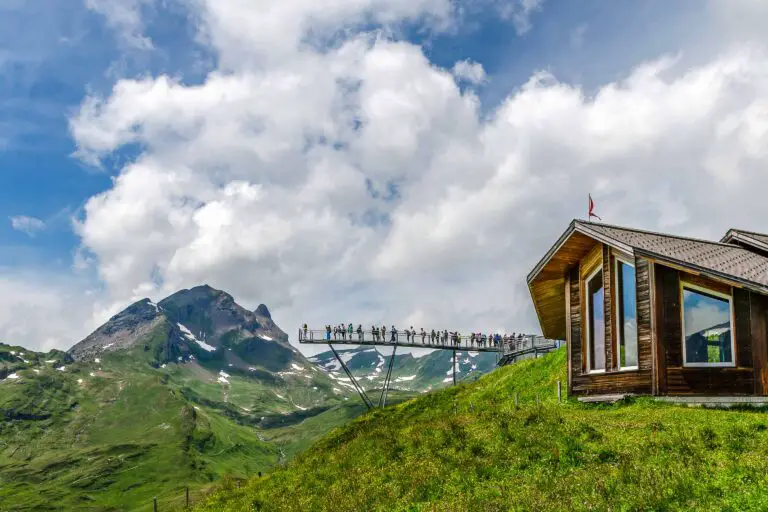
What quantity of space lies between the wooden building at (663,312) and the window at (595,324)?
4cm

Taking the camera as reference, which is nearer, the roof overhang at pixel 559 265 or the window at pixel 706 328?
the window at pixel 706 328

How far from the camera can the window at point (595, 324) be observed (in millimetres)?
25375

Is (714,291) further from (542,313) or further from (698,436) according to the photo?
(542,313)

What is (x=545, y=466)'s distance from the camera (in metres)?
15.8

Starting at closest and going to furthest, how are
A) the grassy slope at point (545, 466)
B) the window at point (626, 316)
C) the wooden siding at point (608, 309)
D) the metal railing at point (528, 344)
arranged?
the grassy slope at point (545, 466), the window at point (626, 316), the wooden siding at point (608, 309), the metal railing at point (528, 344)

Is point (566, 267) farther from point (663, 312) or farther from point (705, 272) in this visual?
point (705, 272)

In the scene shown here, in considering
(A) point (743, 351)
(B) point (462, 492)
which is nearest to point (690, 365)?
(A) point (743, 351)

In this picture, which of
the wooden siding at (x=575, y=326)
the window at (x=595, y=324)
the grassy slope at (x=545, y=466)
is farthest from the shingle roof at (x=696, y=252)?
the grassy slope at (x=545, y=466)

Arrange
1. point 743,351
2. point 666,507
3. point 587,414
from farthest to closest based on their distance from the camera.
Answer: point 587,414 → point 743,351 → point 666,507

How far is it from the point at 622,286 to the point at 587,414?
16.9 feet

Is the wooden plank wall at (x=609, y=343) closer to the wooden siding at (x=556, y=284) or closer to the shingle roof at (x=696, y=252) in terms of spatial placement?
the wooden siding at (x=556, y=284)

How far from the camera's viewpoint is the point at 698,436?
15602mm

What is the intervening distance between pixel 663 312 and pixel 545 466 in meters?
8.83

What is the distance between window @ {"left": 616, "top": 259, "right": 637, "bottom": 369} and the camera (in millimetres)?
23172
